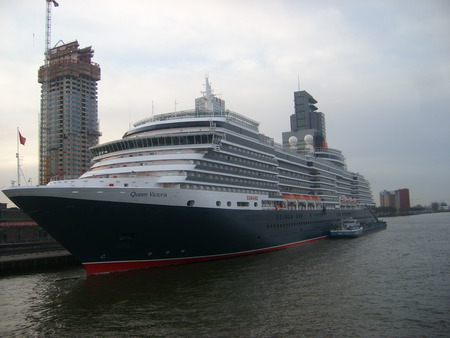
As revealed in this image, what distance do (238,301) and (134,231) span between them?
8.84m

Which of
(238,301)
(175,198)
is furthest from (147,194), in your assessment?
(238,301)

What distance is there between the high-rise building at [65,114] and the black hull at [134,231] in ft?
339

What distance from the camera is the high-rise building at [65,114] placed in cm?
12106

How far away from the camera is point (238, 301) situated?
59.6ft

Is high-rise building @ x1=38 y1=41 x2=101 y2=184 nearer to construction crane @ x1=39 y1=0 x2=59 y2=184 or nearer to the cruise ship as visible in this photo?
construction crane @ x1=39 y1=0 x2=59 y2=184

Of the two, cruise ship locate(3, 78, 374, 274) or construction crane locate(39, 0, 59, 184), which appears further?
construction crane locate(39, 0, 59, 184)

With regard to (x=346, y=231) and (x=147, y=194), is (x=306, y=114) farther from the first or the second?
(x=147, y=194)

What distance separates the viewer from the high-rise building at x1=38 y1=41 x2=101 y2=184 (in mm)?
121062

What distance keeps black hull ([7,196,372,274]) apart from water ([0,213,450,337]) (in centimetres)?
112

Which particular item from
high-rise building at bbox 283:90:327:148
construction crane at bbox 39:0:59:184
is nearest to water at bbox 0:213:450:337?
high-rise building at bbox 283:90:327:148

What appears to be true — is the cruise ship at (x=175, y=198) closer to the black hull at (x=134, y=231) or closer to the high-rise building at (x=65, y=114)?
the black hull at (x=134, y=231)

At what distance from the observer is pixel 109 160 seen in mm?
29922

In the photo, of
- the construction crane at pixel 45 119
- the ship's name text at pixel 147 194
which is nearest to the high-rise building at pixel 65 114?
the construction crane at pixel 45 119

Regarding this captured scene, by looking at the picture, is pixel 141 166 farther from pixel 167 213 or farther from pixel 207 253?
pixel 207 253
